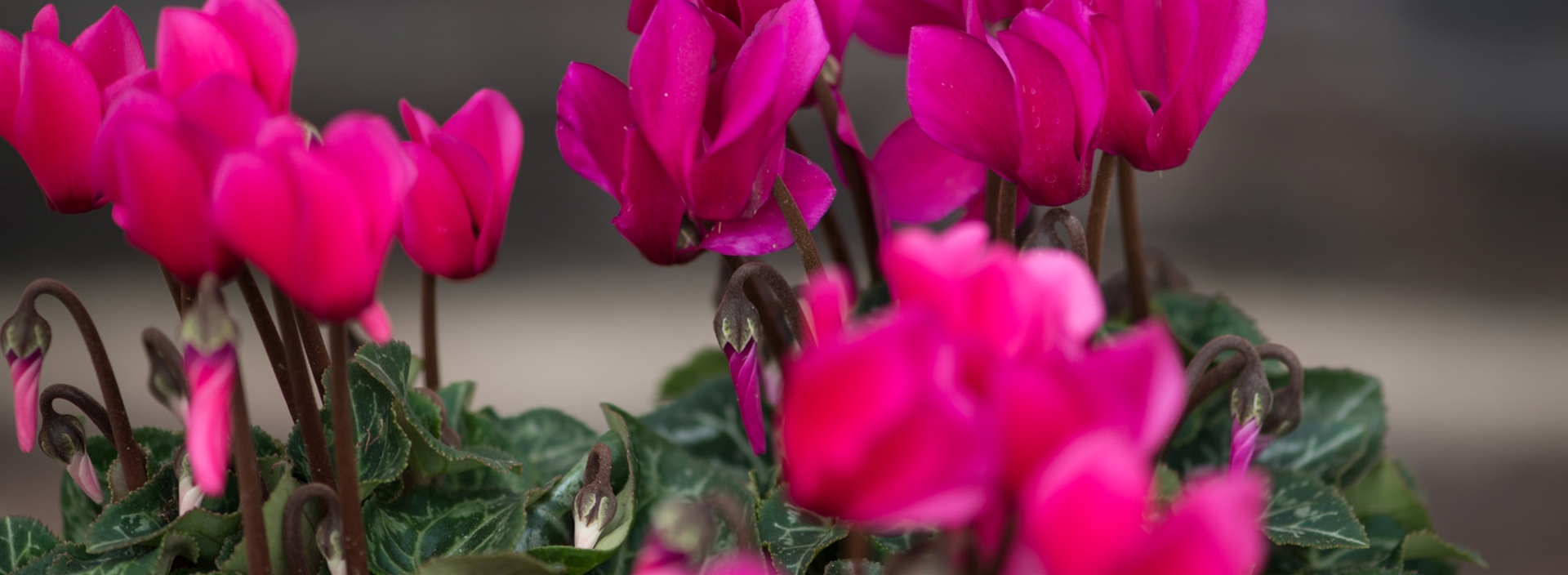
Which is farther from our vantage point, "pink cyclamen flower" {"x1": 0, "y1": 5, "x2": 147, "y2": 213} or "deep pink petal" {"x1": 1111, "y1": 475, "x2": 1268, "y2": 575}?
"pink cyclamen flower" {"x1": 0, "y1": 5, "x2": 147, "y2": 213}

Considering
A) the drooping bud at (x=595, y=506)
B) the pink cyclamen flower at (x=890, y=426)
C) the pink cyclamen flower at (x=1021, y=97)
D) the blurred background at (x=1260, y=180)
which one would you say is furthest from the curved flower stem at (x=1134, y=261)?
the blurred background at (x=1260, y=180)

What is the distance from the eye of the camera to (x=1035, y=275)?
10.1 inches

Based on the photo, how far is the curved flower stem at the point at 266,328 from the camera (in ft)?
1.23

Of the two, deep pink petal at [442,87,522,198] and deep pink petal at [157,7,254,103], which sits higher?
deep pink petal at [157,7,254,103]

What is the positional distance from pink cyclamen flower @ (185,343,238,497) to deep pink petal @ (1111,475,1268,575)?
8.2 inches

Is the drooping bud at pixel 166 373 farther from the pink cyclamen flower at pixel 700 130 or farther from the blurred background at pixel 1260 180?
the blurred background at pixel 1260 180

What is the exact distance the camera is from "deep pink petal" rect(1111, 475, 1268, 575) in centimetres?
21

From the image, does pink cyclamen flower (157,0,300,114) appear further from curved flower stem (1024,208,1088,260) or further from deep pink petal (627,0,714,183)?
curved flower stem (1024,208,1088,260)

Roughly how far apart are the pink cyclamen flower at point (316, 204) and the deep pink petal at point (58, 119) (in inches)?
6.4

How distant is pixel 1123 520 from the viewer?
0.22 m

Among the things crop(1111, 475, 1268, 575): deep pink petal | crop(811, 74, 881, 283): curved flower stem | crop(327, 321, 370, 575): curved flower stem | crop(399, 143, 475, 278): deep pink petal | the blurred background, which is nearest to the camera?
crop(1111, 475, 1268, 575): deep pink petal

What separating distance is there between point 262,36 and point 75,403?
194 mm

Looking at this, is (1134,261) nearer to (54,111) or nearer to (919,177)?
(919,177)

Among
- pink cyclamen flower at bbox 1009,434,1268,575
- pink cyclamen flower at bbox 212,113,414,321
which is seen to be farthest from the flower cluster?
pink cyclamen flower at bbox 212,113,414,321
